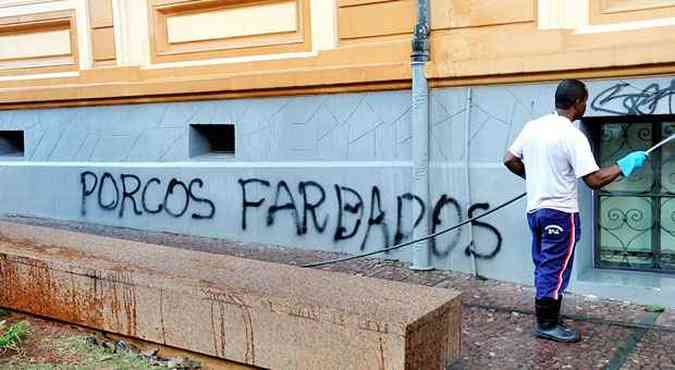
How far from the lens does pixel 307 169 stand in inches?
273

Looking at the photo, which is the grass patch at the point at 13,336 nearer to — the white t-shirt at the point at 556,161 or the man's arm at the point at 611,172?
the white t-shirt at the point at 556,161

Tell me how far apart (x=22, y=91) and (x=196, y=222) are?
3113mm

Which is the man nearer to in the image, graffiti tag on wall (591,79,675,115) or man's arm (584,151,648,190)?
man's arm (584,151,648,190)

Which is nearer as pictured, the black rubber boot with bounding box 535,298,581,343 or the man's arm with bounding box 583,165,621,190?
the man's arm with bounding box 583,165,621,190

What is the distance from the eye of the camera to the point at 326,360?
3.18 metres

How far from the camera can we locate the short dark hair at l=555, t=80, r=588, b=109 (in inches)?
164

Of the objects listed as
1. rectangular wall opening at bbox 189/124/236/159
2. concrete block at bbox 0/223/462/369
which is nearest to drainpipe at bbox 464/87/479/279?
concrete block at bbox 0/223/462/369

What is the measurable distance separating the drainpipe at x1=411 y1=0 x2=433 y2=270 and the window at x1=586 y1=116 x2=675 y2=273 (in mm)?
1379

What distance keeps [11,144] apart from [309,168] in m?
4.84

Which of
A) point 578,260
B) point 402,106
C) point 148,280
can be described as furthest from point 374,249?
point 148,280

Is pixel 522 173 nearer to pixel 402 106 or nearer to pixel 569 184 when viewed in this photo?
Answer: pixel 569 184

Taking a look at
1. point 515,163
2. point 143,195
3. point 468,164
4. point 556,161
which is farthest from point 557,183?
point 143,195

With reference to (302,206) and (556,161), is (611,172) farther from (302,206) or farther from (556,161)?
(302,206)

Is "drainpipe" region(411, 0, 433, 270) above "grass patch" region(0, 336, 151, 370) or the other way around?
above
